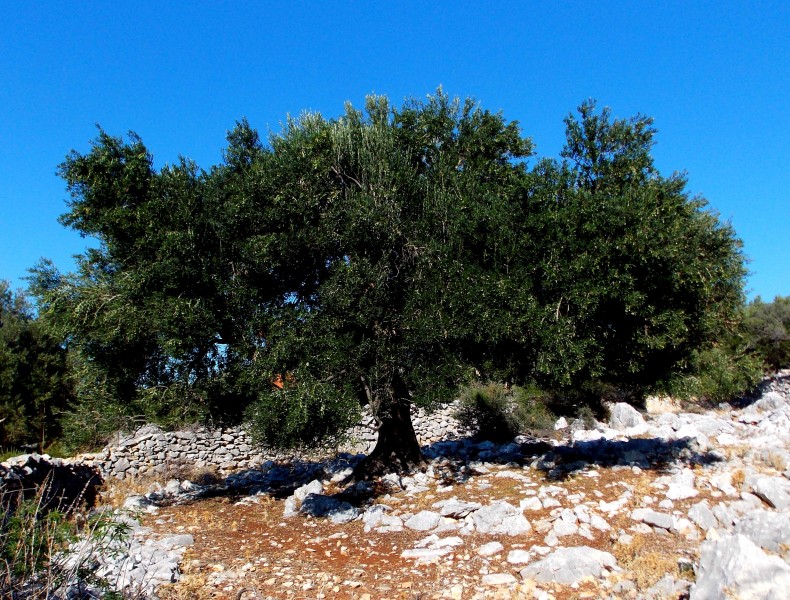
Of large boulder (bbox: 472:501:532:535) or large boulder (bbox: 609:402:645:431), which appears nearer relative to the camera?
large boulder (bbox: 472:501:532:535)

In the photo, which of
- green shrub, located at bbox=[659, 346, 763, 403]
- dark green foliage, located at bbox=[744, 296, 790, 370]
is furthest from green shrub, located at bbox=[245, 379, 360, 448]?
dark green foliage, located at bbox=[744, 296, 790, 370]

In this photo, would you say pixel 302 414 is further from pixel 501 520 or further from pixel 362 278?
pixel 501 520

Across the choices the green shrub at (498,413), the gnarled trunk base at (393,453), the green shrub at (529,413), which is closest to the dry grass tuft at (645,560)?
the gnarled trunk base at (393,453)

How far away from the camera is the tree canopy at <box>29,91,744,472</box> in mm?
10469

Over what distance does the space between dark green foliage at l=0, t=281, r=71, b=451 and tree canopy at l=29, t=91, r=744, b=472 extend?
408 inches

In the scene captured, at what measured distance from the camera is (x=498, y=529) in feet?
32.6

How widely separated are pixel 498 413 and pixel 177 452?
1191 cm

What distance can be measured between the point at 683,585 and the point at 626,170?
8.62 meters

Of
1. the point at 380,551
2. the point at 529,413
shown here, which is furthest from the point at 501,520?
the point at 529,413

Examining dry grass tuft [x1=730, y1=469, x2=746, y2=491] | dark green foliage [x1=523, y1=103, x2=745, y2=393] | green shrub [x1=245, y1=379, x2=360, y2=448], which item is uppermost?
dark green foliage [x1=523, y1=103, x2=745, y2=393]

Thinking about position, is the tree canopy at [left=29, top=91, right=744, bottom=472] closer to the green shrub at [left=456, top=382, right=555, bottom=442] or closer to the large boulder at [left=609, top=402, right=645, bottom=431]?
the green shrub at [left=456, top=382, right=555, bottom=442]

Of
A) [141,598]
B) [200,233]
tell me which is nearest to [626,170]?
[200,233]

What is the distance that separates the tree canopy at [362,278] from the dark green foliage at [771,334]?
26.5m

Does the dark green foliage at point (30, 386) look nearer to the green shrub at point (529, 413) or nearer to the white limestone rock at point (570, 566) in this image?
the green shrub at point (529, 413)
